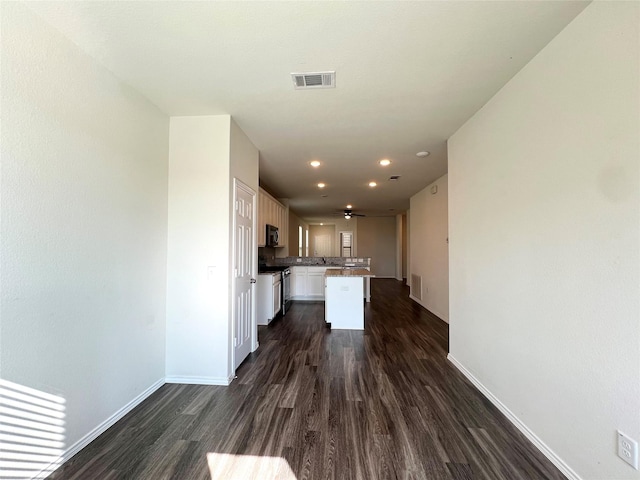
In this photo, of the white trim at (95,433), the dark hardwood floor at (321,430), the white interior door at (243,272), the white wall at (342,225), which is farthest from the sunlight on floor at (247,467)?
the white wall at (342,225)

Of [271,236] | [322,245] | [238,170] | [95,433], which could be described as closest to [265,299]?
[271,236]

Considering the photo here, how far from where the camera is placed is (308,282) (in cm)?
662

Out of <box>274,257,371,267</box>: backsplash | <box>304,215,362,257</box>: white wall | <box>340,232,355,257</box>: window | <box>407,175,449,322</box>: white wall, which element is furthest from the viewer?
<box>340,232,355,257</box>: window

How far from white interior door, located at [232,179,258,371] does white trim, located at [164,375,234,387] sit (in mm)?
181

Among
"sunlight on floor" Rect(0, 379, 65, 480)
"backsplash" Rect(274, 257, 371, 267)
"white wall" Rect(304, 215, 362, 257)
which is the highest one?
"white wall" Rect(304, 215, 362, 257)

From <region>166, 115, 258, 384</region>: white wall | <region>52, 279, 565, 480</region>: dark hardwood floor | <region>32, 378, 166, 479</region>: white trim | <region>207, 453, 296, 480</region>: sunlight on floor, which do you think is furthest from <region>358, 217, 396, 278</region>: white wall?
<region>207, 453, 296, 480</region>: sunlight on floor

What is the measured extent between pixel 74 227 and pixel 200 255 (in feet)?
3.30

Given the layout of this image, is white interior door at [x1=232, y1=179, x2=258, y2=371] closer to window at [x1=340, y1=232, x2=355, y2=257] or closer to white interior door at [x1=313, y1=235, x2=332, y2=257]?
window at [x1=340, y1=232, x2=355, y2=257]

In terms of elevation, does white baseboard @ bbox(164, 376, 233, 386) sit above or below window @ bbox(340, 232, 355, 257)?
below

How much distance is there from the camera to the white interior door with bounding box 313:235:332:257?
489 inches

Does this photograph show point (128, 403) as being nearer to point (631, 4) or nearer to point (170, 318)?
point (170, 318)

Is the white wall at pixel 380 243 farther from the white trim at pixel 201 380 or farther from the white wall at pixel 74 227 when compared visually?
the white wall at pixel 74 227

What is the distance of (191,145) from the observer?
2.62m

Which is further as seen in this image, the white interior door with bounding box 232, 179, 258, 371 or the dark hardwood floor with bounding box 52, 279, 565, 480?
the white interior door with bounding box 232, 179, 258, 371
